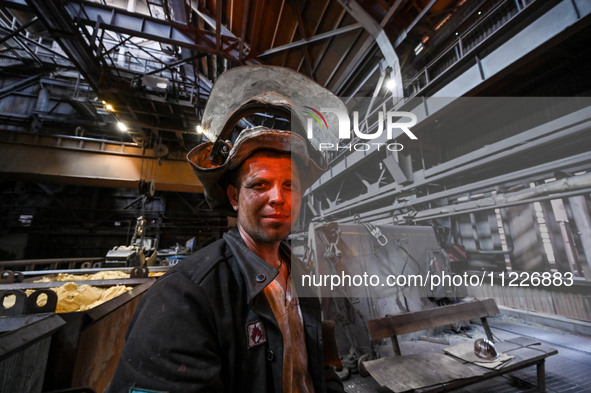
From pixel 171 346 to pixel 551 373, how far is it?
5.57 meters

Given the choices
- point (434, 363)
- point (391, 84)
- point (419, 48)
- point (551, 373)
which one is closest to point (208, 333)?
point (434, 363)

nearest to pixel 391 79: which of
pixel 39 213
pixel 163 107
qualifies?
pixel 163 107

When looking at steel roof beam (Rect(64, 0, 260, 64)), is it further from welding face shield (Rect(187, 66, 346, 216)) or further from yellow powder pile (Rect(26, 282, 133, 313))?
yellow powder pile (Rect(26, 282, 133, 313))

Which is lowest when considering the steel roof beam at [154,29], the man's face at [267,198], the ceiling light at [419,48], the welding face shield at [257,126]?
the man's face at [267,198]

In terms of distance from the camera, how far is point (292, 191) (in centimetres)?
131

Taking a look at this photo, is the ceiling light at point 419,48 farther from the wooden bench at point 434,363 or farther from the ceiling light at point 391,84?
the wooden bench at point 434,363

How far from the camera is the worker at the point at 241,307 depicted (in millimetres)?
766

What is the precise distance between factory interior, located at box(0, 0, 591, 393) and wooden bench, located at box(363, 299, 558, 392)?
3 centimetres

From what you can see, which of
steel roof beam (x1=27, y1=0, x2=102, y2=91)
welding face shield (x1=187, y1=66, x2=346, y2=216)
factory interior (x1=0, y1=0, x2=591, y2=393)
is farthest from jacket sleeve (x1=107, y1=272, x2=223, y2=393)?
steel roof beam (x1=27, y1=0, x2=102, y2=91)

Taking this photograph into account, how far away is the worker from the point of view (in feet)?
2.51

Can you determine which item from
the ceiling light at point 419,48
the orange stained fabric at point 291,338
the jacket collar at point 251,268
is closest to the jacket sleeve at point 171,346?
the jacket collar at point 251,268

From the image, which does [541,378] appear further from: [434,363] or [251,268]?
[251,268]

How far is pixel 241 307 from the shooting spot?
1.02m

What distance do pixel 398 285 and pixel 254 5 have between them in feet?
24.8
